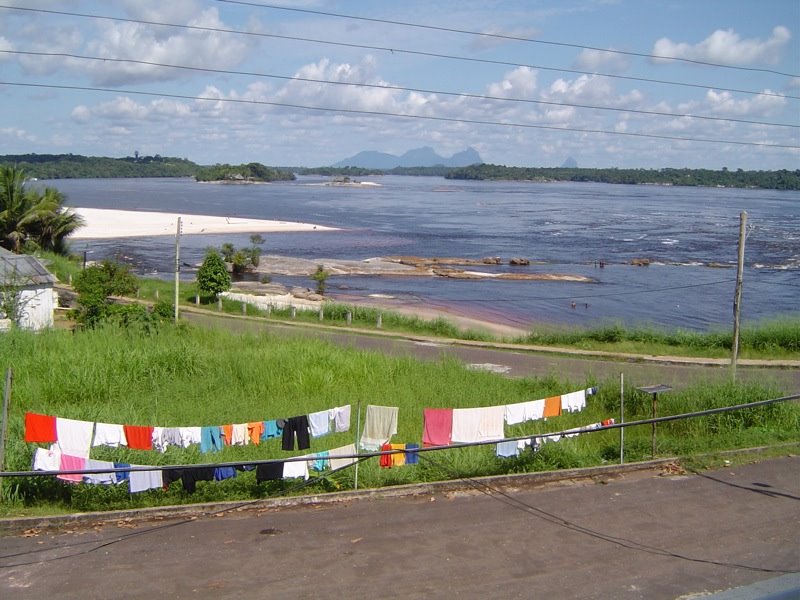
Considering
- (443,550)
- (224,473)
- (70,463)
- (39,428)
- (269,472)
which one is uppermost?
(39,428)

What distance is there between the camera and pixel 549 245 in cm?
8594

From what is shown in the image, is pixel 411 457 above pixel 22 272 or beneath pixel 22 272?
beneath

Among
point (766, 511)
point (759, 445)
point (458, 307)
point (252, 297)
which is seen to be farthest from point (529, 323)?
point (766, 511)

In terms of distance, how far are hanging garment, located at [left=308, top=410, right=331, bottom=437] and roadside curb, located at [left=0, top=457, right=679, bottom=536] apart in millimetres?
1983

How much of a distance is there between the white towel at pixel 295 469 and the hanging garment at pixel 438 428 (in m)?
2.31

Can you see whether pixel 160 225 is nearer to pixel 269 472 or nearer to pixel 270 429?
pixel 270 429

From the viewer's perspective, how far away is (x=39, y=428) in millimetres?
11930

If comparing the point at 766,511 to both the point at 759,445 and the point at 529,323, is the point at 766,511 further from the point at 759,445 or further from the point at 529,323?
the point at 529,323

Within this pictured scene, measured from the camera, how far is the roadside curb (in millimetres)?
10406

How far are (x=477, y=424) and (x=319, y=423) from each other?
2.60 metres

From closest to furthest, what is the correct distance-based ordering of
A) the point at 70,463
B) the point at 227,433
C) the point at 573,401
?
the point at 70,463 → the point at 227,433 → the point at 573,401

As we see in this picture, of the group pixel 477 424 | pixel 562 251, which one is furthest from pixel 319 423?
pixel 562 251

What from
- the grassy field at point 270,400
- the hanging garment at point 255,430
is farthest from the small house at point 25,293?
the hanging garment at point 255,430

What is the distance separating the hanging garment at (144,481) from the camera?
11258 mm
